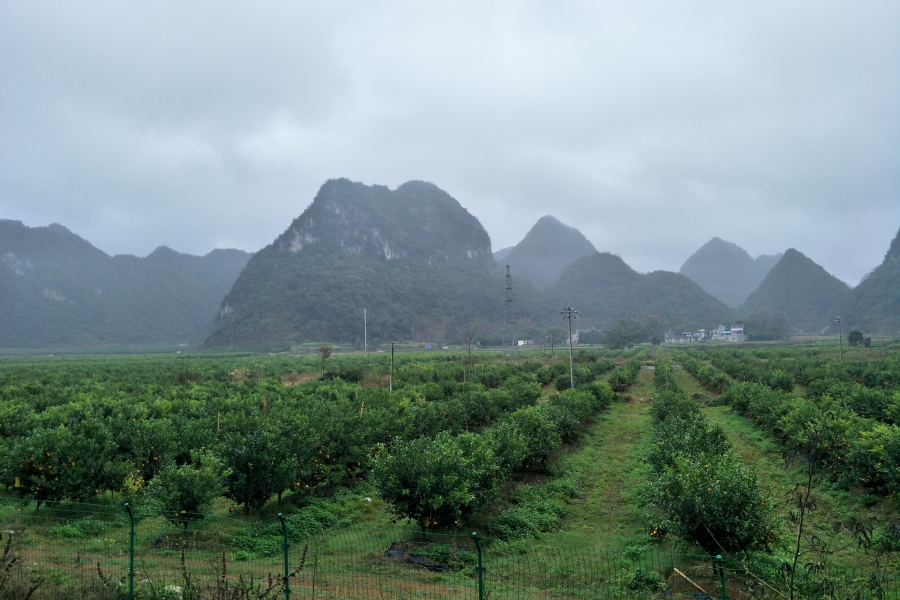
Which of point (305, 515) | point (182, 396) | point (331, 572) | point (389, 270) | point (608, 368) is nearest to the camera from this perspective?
point (331, 572)

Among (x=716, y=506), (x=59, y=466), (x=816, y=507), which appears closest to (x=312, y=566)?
(x=716, y=506)

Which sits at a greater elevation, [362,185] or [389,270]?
[362,185]

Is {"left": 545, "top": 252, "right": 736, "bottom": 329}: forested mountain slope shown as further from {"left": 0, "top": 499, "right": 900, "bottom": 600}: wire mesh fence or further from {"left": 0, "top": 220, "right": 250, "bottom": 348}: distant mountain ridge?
{"left": 0, "top": 499, "right": 900, "bottom": 600}: wire mesh fence

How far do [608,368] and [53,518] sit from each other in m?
50.9

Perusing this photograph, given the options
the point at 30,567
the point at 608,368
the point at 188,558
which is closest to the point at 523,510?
the point at 188,558

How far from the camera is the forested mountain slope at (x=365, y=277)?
400 feet

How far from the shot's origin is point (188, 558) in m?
9.54

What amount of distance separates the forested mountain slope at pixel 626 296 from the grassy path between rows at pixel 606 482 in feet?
417

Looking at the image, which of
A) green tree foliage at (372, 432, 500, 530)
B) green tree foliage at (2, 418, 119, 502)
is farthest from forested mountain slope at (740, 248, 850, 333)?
green tree foliage at (2, 418, 119, 502)

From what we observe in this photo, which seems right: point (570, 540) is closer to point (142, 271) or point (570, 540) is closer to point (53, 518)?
point (53, 518)

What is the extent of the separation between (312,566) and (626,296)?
170 m

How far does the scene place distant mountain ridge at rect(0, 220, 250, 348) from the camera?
145 metres

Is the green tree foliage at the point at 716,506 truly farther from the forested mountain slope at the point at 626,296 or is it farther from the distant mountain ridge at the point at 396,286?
the forested mountain slope at the point at 626,296

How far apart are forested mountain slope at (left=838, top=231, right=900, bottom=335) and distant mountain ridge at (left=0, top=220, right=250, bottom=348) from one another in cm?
17095
